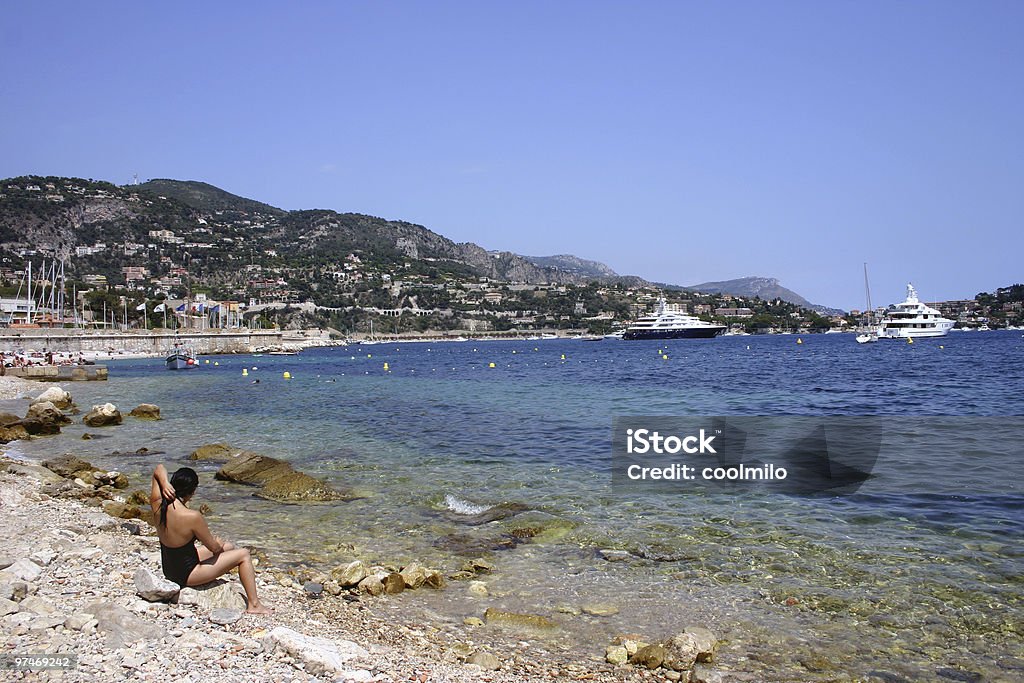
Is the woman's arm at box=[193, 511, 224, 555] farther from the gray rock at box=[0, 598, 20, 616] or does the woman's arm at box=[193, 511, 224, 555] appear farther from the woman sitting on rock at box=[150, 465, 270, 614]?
the gray rock at box=[0, 598, 20, 616]

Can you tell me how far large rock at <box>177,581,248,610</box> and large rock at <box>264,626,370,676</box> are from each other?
34.3 inches

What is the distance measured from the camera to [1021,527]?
9711mm

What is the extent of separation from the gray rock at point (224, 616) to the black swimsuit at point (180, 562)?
615 millimetres

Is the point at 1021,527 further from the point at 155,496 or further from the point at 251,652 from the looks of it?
the point at 155,496

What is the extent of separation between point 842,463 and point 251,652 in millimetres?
12781

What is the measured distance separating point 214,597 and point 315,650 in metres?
1.58

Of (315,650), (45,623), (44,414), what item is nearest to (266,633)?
(315,650)

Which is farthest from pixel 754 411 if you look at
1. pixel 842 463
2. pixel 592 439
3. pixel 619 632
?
pixel 619 632

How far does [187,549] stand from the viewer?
21.6 ft

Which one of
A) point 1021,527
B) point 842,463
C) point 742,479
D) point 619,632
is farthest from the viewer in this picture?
point 842,463

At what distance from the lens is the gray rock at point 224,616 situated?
19.2ft

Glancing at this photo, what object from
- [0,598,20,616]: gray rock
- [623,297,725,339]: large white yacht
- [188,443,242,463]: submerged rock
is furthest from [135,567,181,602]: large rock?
[623,297,725,339]: large white yacht

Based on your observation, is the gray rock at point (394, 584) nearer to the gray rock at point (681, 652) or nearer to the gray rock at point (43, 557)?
the gray rock at point (681, 652)

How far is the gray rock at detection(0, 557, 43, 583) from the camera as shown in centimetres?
645
